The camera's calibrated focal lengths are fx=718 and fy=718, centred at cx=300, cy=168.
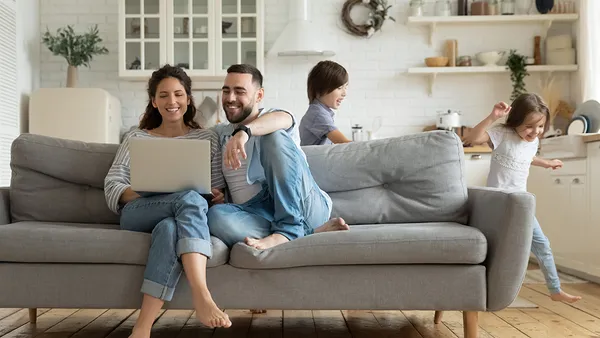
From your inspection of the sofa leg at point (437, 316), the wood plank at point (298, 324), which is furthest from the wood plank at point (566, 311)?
the wood plank at point (298, 324)

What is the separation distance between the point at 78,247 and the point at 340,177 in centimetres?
108

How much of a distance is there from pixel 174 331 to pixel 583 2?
4.20 meters

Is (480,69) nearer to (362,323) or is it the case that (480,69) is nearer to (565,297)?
(565,297)

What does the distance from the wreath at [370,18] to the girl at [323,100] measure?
8.41ft

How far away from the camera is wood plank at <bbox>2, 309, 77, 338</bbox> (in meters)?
2.84

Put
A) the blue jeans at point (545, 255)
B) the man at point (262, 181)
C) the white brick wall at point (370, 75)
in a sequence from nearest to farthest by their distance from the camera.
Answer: the man at point (262, 181)
the blue jeans at point (545, 255)
the white brick wall at point (370, 75)

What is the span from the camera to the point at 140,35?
Answer: 19.5 feet

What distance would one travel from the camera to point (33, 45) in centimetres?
609

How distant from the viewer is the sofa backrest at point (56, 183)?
2.94 metres

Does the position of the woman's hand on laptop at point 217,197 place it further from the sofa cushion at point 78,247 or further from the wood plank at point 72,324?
the wood plank at point 72,324

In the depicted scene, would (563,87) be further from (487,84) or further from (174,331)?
(174,331)

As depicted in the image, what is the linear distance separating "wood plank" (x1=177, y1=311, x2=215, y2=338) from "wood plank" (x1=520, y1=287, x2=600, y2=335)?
1.57 meters

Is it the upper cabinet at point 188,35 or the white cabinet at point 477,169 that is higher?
the upper cabinet at point 188,35

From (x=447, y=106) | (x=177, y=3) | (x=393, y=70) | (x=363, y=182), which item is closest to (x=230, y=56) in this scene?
(x=177, y=3)
